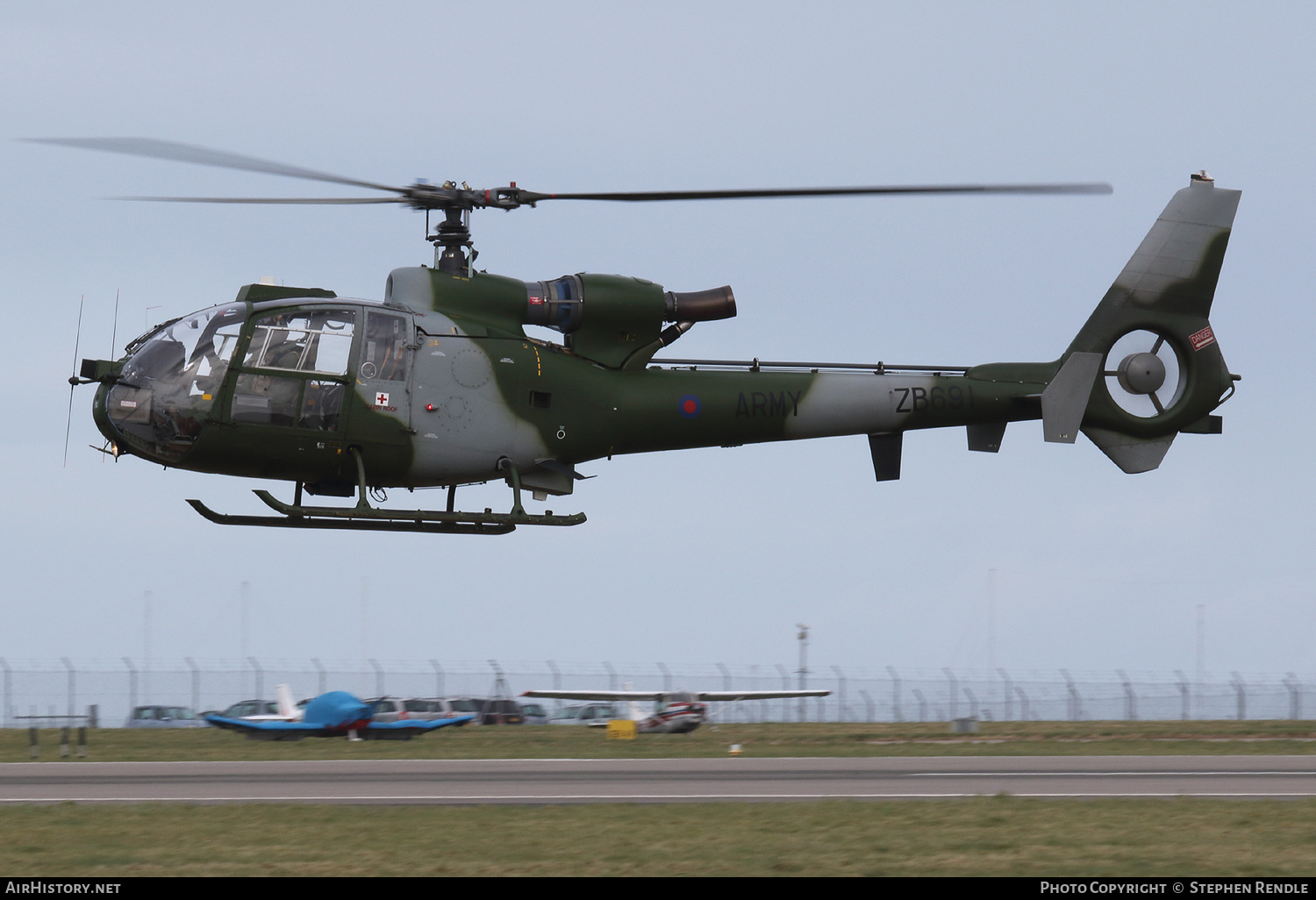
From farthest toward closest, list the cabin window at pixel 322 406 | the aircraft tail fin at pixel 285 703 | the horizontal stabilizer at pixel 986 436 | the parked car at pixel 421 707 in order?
the parked car at pixel 421 707, the aircraft tail fin at pixel 285 703, the horizontal stabilizer at pixel 986 436, the cabin window at pixel 322 406

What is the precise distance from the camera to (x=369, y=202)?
56.4 ft

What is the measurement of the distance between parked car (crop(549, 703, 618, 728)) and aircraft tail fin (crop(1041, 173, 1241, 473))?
24.4 meters

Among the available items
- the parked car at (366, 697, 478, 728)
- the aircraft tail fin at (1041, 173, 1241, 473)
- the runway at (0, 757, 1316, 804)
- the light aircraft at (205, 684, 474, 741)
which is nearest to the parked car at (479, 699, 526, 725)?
the parked car at (366, 697, 478, 728)

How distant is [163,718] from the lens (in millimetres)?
45219

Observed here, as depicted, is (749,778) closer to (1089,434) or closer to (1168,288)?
(1089,434)

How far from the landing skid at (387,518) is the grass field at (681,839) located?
10.9 ft

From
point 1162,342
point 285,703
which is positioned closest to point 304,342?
point 1162,342

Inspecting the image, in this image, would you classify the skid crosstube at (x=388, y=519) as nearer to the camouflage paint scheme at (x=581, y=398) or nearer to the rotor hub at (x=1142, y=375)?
the camouflage paint scheme at (x=581, y=398)

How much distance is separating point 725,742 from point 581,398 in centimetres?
1583

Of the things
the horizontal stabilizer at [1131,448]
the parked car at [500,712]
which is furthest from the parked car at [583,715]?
the horizontal stabilizer at [1131,448]

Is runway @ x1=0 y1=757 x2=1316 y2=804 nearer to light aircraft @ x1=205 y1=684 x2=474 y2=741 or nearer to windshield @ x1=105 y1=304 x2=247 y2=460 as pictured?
windshield @ x1=105 y1=304 x2=247 y2=460

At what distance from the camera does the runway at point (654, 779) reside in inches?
666

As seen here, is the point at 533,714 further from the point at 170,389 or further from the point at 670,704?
the point at 170,389
